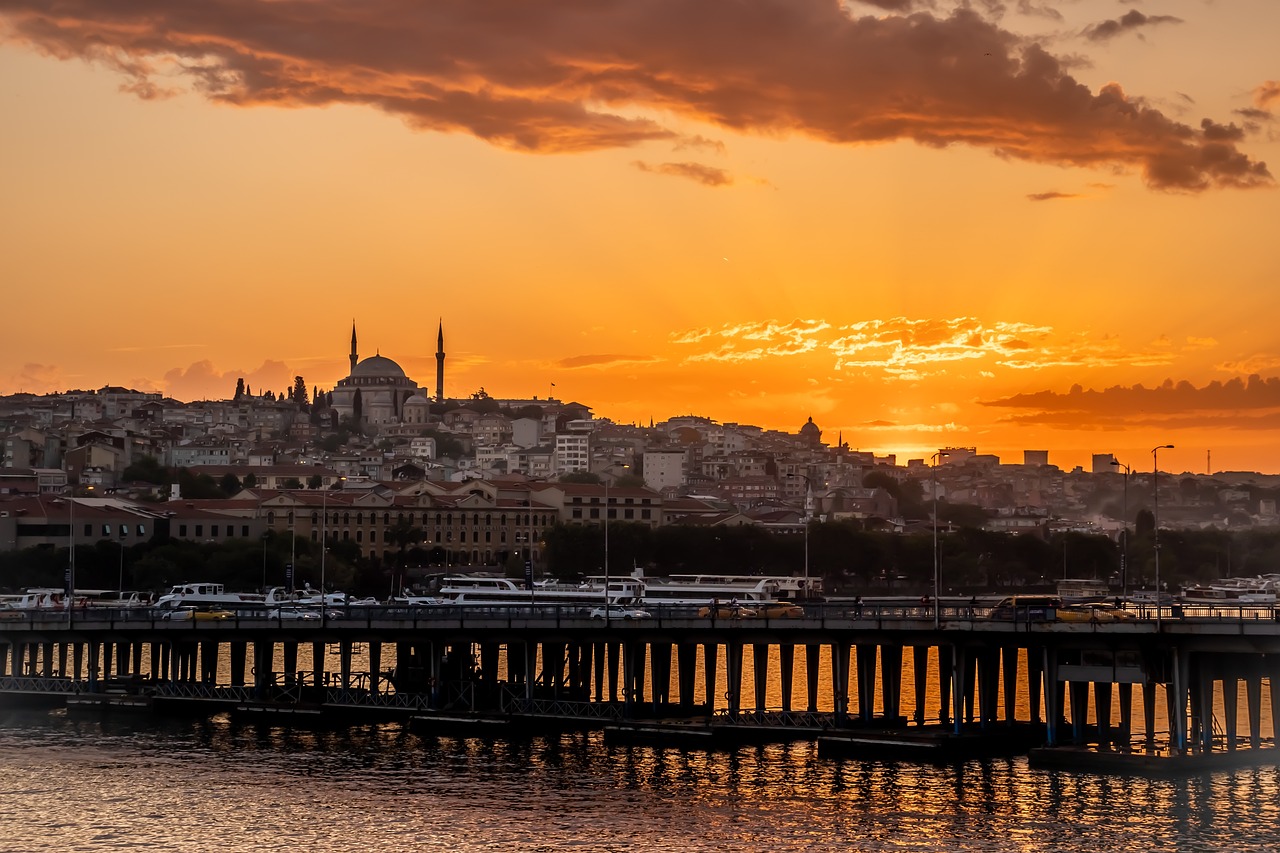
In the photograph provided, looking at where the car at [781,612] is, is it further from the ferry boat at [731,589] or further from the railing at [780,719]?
the ferry boat at [731,589]

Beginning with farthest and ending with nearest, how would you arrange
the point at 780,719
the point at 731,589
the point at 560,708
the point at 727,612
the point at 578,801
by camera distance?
1. the point at 731,589
2. the point at 727,612
3. the point at 560,708
4. the point at 780,719
5. the point at 578,801

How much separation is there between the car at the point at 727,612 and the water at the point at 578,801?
838 centimetres

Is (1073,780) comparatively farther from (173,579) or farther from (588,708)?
(173,579)

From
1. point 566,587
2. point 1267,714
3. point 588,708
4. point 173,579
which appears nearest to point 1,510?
point 173,579

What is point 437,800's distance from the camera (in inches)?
2566

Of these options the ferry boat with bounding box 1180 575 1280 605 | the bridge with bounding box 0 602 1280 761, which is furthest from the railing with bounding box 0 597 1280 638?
the ferry boat with bounding box 1180 575 1280 605

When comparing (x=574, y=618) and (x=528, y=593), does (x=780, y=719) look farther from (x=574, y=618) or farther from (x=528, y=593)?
(x=528, y=593)

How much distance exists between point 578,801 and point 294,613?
4381cm

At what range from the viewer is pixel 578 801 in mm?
64688

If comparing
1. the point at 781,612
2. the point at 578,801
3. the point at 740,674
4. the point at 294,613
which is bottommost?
the point at 578,801

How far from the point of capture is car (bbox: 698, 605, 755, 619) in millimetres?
83188

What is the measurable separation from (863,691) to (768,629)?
4.51 meters

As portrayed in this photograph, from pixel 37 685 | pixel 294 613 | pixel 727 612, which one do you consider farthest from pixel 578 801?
pixel 294 613

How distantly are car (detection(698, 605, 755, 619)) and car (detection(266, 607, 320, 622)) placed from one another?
16.9 meters
